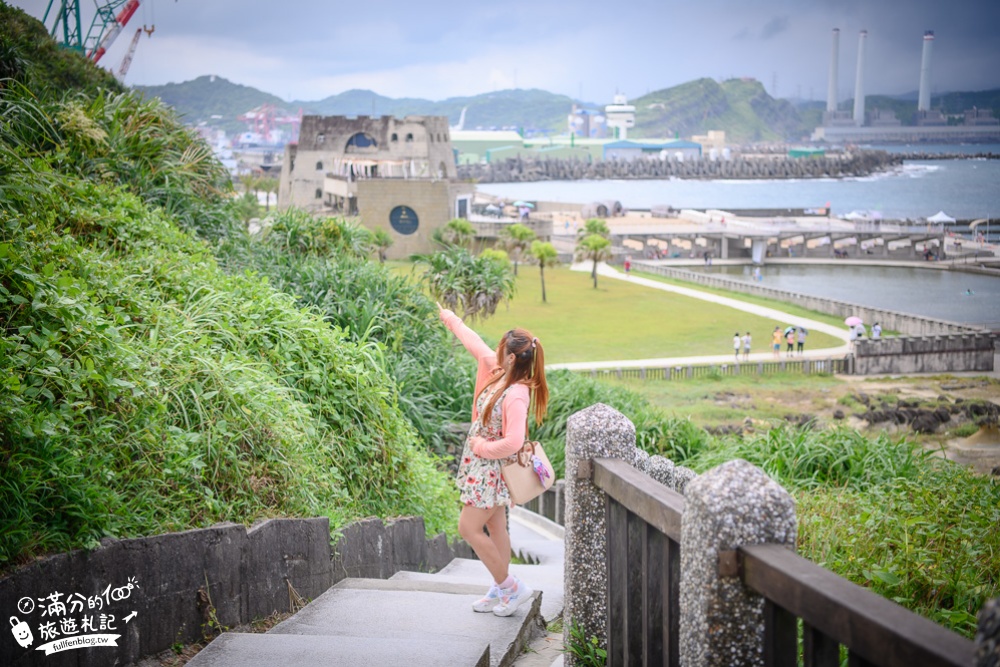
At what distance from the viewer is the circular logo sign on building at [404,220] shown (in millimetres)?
50656

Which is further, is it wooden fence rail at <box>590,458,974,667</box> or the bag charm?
the bag charm

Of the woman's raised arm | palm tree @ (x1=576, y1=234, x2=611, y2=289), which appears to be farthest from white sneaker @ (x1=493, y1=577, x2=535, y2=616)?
palm tree @ (x1=576, y1=234, x2=611, y2=289)

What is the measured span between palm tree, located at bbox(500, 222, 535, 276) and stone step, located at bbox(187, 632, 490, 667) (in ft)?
143

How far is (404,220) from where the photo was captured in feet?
167

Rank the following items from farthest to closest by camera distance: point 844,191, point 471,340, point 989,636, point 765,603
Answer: point 844,191 → point 471,340 → point 765,603 → point 989,636

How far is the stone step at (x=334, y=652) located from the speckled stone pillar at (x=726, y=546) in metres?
1.33

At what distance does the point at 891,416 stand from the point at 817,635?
2494 centimetres

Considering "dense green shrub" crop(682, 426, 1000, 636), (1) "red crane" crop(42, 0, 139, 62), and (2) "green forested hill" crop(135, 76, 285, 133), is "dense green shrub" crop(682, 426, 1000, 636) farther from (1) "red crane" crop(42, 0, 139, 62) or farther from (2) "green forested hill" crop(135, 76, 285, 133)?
(2) "green forested hill" crop(135, 76, 285, 133)

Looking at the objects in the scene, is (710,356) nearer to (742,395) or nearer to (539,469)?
(742,395)

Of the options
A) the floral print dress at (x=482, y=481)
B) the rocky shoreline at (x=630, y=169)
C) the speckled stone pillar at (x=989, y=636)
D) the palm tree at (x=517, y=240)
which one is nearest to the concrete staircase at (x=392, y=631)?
the floral print dress at (x=482, y=481)

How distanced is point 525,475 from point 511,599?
0.64 m

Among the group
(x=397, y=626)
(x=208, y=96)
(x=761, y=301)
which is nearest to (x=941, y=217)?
(x=761, y=301)

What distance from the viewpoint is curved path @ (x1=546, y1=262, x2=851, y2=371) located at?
3136 cm

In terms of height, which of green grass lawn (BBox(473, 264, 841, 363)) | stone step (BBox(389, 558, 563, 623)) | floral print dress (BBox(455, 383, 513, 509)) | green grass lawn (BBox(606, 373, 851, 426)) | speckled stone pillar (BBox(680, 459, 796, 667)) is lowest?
green grass lawn (BBox(606, 373, 851, 426))
